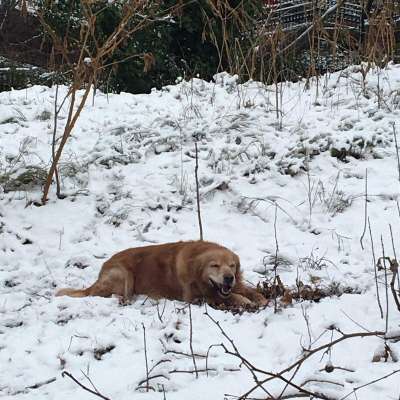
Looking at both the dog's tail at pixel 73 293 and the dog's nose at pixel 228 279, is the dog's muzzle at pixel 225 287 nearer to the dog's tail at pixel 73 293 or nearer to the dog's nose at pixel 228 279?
the dog's nose at pixel 228 279

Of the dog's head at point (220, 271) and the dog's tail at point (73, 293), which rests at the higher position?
the dog's head at point (220, 271)

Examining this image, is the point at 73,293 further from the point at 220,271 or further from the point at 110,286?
the point at 220,271

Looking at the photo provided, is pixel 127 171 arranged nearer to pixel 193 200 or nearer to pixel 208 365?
pixel 193 200

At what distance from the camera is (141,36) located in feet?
40.1

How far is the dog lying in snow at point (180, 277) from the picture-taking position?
5.44m

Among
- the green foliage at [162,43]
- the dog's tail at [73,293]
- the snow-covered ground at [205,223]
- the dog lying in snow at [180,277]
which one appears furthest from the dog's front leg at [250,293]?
the green foliage at [162,43]

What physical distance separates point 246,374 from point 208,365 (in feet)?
0.84

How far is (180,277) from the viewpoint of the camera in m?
5.61

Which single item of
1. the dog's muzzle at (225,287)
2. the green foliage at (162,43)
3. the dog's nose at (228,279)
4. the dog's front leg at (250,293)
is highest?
the green foliage at (162,43)

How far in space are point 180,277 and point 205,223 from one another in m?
1.54

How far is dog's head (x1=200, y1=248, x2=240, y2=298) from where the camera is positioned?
538cm

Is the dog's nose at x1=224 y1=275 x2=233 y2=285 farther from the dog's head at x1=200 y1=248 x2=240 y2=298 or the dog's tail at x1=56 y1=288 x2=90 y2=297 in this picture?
the dog's tail at x1=56 y1=288 x2=90 y2=297

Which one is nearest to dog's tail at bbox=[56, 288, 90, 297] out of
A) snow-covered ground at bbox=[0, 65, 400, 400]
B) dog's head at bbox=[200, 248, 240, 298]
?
snow-covered ground at bbox=[0, 65, 400, 400]

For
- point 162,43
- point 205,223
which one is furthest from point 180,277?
point 162,43
